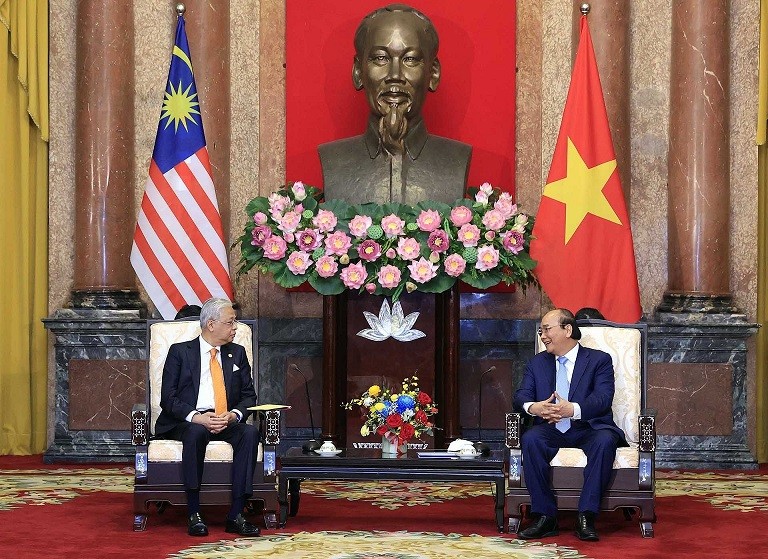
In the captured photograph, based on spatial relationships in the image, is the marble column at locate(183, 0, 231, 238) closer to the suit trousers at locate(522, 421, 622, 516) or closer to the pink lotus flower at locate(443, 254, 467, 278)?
the pink lotus flower at locate(443, 254, 467, 278)

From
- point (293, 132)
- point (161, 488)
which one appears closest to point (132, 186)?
point (293, 132)

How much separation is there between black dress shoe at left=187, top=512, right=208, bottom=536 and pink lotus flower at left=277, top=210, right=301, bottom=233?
1.87 metres

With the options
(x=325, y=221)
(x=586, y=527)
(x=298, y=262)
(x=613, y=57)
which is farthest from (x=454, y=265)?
(x=613, y=57)

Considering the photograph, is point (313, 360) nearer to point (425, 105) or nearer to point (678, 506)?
point (425, 105)

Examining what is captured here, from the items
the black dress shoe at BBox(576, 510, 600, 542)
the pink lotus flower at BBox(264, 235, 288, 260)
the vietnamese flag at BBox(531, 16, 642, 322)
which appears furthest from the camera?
the vietnamese flag at BBox(531, 16, 642, 322)

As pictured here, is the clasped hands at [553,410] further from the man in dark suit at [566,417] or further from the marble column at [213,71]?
the marble column at [213,71]

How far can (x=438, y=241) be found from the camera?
736 cm

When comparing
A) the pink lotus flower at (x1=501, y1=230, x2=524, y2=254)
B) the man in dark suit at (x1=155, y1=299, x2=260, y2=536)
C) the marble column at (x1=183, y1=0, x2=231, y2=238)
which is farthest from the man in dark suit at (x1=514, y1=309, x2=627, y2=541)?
the marble column at (x1=183, y1=0, x2=231, y2=238)

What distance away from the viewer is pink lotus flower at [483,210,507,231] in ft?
24.5

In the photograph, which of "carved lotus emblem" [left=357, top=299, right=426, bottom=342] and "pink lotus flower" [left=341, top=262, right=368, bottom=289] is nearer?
"pink lotus flower" [left=341, top=262, right=368, bottom=289]

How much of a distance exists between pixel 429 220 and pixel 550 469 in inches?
Result: 67.9

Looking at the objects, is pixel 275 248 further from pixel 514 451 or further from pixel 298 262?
pixel 514 451

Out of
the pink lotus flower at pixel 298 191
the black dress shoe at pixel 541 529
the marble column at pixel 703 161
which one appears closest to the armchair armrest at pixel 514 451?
the black dress shoe at pixel 541 529

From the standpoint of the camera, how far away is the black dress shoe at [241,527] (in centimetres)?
620
